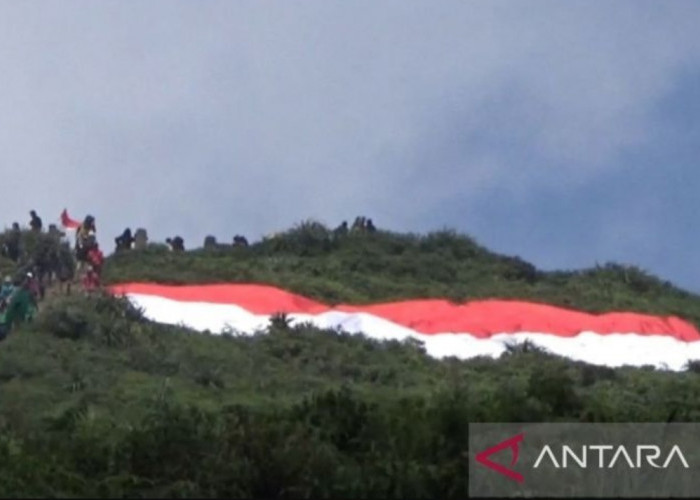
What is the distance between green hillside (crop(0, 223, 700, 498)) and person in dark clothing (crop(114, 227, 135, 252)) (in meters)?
1.42

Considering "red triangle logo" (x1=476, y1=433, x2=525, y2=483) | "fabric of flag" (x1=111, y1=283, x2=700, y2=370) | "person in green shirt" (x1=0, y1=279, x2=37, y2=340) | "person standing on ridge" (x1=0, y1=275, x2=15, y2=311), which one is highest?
"fabric of flag" (x1=111, y1=283, x2=700, y2=370)

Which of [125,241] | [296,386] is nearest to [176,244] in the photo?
[125,241]

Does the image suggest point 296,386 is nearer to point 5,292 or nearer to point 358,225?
point 5,292

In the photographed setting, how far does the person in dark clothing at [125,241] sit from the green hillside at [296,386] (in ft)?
4.65

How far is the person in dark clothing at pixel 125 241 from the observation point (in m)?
46.3

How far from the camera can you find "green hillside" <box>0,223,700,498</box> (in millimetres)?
15328

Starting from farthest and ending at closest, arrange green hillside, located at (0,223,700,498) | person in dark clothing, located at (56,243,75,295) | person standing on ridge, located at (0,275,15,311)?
person in dark clothing, located at (56,243,75,295), person standing on ridge, located at (0,275,15,311), green hillside, located at (0,223,700,498)

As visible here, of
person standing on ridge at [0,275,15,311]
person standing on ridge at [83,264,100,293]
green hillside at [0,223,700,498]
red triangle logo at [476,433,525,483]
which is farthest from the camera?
person standing on ridge at [83,264,100,293]

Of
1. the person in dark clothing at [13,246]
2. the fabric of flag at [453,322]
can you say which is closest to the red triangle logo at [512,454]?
the fabric of flag at [453,322]

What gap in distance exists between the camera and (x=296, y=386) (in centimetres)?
2669

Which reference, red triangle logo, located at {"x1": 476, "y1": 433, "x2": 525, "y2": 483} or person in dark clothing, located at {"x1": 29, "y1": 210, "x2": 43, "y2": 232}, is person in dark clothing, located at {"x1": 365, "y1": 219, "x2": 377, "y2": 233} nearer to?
person in dark clothing, located at {"x1": 29, "y1": 210, "x2": 43, "y2": 232}

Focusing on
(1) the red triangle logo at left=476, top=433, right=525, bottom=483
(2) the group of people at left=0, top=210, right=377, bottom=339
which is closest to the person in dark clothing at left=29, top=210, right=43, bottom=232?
(2) the group of people at left=0, top=210, right=377, bottom=339

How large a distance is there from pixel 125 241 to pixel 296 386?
21.0 metres

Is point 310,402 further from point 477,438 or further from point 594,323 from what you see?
point 594,323
